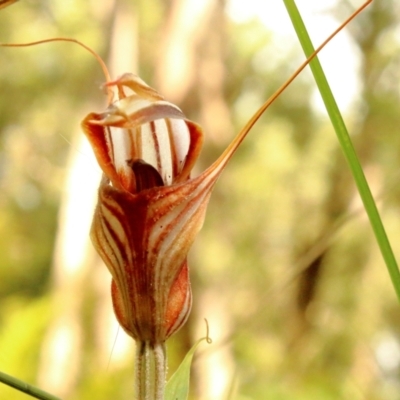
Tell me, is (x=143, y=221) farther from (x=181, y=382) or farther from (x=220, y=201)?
(x=220, y=201)

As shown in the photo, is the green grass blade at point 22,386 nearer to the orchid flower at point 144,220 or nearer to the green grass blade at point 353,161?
the orchid flower at point 144,220

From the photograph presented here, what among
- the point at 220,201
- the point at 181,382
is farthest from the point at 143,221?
the point at 220,201

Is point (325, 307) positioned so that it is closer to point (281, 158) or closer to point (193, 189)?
point (281, 158)

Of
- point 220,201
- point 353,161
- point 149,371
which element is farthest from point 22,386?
point 220,201

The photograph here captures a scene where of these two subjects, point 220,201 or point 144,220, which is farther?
point 220,201

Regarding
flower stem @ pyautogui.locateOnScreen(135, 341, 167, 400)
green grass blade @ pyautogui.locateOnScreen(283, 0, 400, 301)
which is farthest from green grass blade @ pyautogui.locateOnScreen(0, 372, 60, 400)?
green grass blade @ pyautogui.locateOnScreen(283, 0, 400, 301)

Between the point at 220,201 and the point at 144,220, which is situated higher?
the point at 220,201

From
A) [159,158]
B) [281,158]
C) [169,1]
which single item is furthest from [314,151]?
[159,158]
